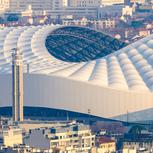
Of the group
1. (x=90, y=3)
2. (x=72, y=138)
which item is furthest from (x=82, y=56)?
(x=90, y=3)

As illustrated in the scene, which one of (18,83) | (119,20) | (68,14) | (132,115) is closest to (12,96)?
(18,83)

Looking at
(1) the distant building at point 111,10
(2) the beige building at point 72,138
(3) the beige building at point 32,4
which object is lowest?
(3) the beige building at point 32,4

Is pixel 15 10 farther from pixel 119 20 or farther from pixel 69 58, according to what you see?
pixel 69 58

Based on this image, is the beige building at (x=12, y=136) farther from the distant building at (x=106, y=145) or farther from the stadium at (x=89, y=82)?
the stadium at (x=89, y=82)

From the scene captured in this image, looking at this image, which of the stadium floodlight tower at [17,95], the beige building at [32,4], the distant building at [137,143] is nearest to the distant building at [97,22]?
the beige building at [32,4]

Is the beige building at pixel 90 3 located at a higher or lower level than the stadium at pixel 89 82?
lower

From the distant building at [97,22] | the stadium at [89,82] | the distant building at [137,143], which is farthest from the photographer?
the distant building at [97,22]

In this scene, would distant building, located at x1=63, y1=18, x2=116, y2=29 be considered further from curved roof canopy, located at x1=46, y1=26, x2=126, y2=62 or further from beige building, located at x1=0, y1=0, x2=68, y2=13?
curved roof canopy, located at x1=46, y1=26, x2=126, y2=62

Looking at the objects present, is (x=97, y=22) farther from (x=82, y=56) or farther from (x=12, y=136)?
(x=12, y=136)
